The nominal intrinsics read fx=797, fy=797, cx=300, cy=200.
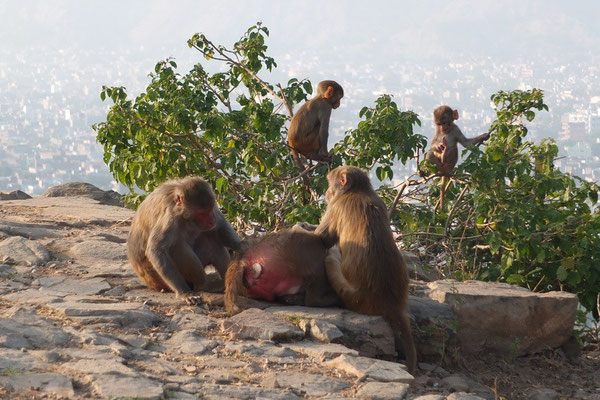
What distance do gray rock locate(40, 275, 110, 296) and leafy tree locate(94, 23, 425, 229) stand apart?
2037mm

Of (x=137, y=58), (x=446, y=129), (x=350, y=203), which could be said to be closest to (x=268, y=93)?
(x=446, y=129)

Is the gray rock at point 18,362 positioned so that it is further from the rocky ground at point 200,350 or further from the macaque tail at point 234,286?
the macaque tail at point 234,286

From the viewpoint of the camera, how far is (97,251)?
612cm

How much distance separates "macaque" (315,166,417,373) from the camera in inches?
183

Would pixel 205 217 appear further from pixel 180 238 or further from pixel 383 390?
pixel 383 390

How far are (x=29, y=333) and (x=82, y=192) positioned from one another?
21.5 feet

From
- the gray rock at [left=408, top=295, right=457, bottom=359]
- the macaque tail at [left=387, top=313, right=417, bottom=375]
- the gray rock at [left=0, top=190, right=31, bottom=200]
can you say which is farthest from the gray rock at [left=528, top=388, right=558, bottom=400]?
the gray rock at [left=0, top=190, right=31, bottom=200]

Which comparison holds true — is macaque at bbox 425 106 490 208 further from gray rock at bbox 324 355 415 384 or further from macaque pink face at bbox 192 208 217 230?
gray rock at bbox 324 355 415 384

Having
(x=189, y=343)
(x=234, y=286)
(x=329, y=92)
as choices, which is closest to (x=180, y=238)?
(x=234, y=286)

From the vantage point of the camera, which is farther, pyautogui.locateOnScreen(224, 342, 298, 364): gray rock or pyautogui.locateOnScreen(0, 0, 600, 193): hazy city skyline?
pyautogui.locateOnScreen(0, 0, 600, 193): hazy city skyline

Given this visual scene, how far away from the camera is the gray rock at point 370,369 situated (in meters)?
3.82

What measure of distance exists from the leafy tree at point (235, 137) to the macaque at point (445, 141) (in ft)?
3.80

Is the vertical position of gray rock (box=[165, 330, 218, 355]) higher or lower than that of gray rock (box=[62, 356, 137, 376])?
lower

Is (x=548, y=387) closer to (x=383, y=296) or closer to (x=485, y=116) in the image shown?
(x=383, y=296)
